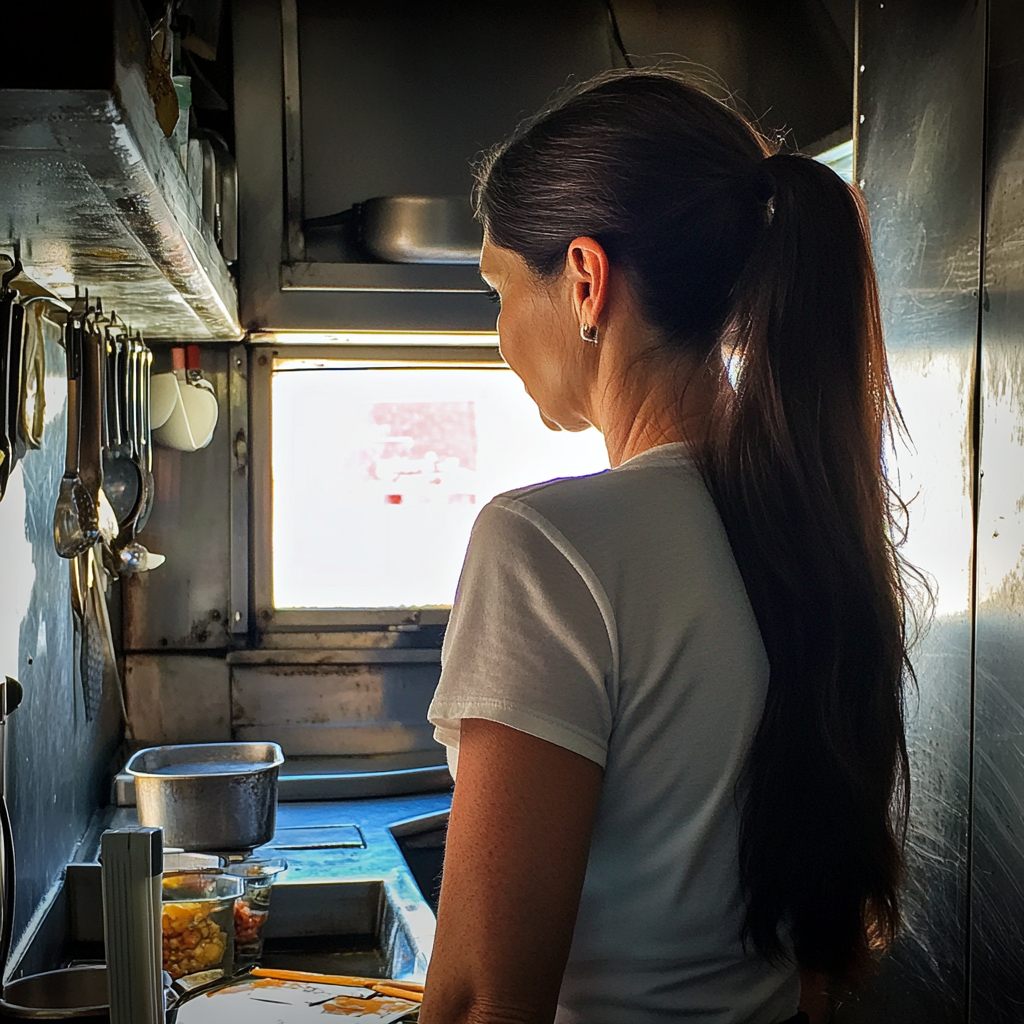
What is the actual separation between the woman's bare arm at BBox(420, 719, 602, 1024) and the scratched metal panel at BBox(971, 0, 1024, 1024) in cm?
67

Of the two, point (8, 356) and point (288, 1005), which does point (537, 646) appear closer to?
point (288, 1005)

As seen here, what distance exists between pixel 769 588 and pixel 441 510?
5.94 feet

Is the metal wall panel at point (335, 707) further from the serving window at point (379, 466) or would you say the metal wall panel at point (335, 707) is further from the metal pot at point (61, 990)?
the metal pot at point (61, 990)

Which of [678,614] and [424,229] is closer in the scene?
[678,614]

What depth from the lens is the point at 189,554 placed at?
7.48 ft

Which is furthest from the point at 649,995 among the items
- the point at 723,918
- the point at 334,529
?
the point at 334,529

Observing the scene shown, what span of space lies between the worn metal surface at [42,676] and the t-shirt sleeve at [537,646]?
3.49ft

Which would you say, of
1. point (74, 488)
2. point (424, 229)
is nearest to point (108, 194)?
point (74, 488)

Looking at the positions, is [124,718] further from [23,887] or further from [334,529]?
[23,887]

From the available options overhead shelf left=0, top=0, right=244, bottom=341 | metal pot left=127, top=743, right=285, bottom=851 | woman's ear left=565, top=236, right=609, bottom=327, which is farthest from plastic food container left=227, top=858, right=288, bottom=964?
woman's ear left=565, top=236, right=609, bottom=327

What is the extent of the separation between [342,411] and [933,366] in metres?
1.38

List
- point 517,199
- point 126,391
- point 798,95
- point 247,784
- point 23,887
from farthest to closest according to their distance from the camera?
1. point 798,95
2. point 126,391
3. point 247,784
4. point 23,887
5. point 517,199

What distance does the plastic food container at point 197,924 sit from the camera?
4.50ft

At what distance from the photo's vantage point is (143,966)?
75 cm
